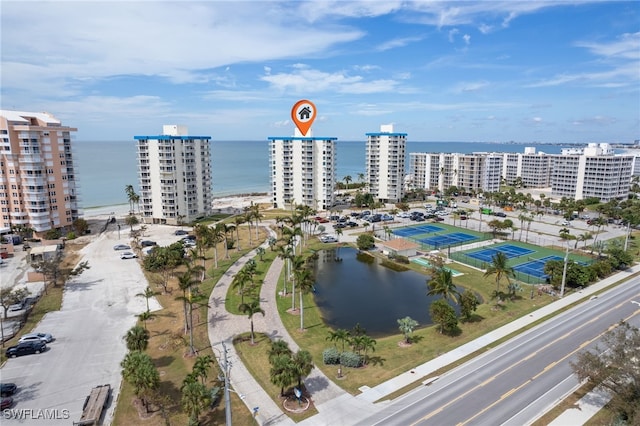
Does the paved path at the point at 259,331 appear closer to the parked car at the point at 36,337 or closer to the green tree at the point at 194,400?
the green tree at the point at 194,400

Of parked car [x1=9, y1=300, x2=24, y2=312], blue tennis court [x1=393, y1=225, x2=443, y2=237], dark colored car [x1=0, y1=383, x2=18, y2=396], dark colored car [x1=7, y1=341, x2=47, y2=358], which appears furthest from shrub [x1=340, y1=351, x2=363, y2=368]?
blue tennis court [x1=393, y1=225, x2=443, y2=237]

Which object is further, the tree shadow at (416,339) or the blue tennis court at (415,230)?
the blue tennis court at (415,230)

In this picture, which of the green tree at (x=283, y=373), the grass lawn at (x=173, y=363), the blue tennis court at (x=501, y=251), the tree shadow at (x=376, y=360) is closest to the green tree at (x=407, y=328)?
the tree shadow at (x=376, y=360)

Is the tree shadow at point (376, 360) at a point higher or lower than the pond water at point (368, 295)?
higher

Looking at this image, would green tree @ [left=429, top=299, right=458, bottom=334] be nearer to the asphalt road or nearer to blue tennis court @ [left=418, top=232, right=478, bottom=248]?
the asphalt road

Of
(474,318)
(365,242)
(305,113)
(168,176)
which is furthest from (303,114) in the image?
(474,318)

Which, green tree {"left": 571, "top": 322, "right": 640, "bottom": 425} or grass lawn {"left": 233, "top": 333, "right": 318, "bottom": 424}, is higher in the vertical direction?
green tree {"left": 571, "top": 322, "right": 640, "bottom": 425}
